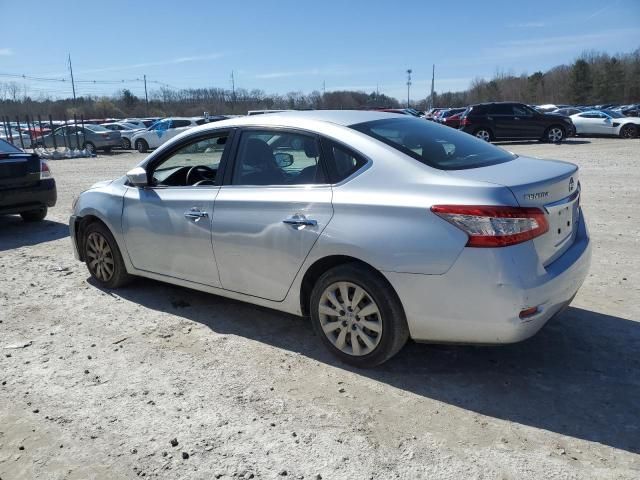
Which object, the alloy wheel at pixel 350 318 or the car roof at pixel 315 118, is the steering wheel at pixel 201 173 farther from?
the alloy wheel at pixel 350 318

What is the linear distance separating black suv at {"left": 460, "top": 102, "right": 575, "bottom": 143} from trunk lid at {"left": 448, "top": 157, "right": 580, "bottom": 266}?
20435mm

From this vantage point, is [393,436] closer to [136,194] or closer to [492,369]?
[492,369]

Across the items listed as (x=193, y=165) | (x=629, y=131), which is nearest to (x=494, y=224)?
(x=193, y=165)

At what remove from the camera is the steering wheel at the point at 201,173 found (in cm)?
441

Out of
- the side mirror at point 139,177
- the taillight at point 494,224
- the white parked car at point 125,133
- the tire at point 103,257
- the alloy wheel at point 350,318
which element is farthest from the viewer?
the white parked car at point 125,133

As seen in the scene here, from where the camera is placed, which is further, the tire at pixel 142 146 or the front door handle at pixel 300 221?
the tire at pixel 142 146

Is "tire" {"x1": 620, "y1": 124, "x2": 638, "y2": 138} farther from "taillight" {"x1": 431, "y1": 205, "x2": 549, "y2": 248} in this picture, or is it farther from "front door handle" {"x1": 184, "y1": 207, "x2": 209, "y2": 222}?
"front door handle" {"x1": 184, "y1": 207, "x2": 209, "y2": 222}

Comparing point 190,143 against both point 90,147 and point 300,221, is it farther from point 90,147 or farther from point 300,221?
point 90,147

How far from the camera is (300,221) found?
3.57m

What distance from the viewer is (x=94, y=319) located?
464 centimetres

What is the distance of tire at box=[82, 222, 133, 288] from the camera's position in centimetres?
511

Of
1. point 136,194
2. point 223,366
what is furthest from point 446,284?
point 136,194

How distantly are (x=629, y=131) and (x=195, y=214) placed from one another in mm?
25888

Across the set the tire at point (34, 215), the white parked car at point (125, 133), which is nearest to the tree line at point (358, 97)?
the white parked car at point (125, 133)
